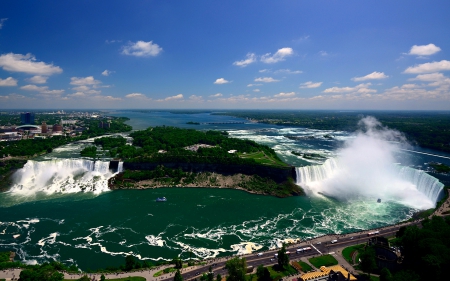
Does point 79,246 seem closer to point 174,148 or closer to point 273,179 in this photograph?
point 273,179

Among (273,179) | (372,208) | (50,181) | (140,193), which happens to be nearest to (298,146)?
(273,179)

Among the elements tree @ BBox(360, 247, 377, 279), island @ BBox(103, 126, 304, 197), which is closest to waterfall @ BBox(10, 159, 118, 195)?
island @ BBox(103, 126, 304, 197)

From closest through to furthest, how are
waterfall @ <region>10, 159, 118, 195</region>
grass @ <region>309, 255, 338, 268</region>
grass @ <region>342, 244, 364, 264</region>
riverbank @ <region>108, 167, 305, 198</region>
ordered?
grass @ <region>309, 255, 338, 268</region> → grass @ <region>342, 244, 364, 264</region> → waterfall @ <region>10, 159, 118, 195</region> → riverbank @ <region>108, 167, 305, 198</region>

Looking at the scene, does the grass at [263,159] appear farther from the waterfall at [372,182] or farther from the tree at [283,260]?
the tree at [283,260]

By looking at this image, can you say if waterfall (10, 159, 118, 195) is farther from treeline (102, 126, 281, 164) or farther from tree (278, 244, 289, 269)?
tree (278, 244, 289, 269)

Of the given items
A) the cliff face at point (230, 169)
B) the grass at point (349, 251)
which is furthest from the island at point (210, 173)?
the grass at point (349, 251)
